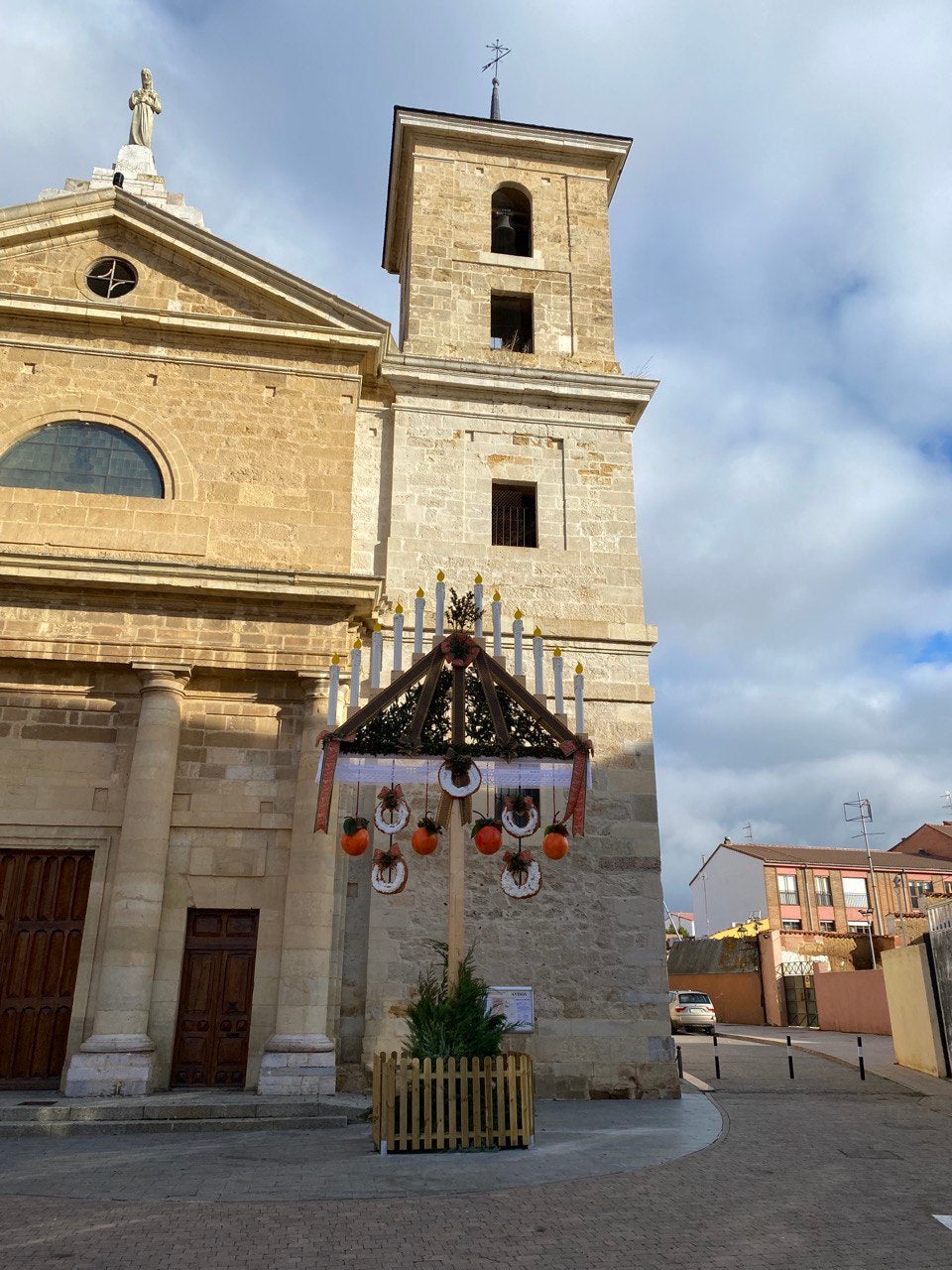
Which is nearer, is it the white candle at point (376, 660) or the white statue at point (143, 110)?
the white candle at point (376, 660)

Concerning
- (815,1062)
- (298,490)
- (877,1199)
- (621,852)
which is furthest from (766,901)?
(877,1199)

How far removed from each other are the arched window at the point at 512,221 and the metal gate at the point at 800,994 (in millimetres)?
25793

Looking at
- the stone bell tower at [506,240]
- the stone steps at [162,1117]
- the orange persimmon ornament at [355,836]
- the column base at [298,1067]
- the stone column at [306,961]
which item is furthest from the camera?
the stone bell tower at [506,240]

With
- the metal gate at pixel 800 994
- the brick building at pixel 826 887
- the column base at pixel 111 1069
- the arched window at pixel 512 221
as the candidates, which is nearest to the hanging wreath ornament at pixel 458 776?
the column base at pixel 111 1069

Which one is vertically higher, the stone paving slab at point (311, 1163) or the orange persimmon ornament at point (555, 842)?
the orange persimmon ornament at point (555, 842)

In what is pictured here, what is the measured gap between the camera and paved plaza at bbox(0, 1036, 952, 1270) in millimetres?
5750

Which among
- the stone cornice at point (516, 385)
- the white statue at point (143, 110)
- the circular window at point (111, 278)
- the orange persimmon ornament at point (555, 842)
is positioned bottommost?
the orange persimmon ornament at point (555, 842)

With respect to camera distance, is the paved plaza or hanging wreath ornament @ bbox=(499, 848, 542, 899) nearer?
the paved plaza

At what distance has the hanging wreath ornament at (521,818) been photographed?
10.1 meters

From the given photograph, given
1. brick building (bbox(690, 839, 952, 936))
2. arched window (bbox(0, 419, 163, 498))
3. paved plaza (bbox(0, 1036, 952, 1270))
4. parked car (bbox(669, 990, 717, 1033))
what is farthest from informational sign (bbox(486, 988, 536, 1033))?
brick building (bbox(690, 839, 952, 936))

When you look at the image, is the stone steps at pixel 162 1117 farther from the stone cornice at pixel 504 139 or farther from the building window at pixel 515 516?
the stone cornice at pixel 504 139

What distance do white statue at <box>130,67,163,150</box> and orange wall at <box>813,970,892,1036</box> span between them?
2754cm

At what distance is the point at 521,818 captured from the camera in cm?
1009

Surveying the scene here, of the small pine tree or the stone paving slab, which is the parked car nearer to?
the stone paving slab
